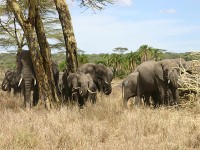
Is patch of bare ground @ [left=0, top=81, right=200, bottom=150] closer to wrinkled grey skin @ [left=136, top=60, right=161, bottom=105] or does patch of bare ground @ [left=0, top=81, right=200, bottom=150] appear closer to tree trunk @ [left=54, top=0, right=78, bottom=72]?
wrinkled grey skin @ [left=136, top=60, right=161, bottom=105]

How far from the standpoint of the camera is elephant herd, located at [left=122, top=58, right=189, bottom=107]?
38.2 ft

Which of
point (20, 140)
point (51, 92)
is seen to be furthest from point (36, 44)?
point (20, 140)

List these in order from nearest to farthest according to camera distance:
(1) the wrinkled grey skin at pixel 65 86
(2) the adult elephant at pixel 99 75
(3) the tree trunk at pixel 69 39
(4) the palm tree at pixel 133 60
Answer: (3) the tree trunk at pixel 69 39
(1) the wrinkled grey skin at pixel 65 86
(2) the adult elephant at pixel 99 75
(4) the palm tree at pixel 133 60

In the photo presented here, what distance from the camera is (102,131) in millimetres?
7105

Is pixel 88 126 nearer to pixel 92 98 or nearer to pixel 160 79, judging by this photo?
pixel 92 98

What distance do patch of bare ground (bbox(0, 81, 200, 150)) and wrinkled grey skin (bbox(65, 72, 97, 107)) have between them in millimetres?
2252

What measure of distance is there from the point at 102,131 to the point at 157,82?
18.4 ft

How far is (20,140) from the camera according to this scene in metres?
6.13

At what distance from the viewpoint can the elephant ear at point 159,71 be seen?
12.2 meters

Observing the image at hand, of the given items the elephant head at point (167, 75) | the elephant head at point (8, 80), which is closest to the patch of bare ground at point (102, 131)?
the elephant head at point (167, 75)

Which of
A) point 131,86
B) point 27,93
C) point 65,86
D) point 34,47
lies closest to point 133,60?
point 131,86

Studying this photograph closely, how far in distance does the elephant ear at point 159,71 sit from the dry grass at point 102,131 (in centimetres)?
296

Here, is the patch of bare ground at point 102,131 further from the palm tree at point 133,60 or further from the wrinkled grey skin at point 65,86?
the palm tree at point 133,60

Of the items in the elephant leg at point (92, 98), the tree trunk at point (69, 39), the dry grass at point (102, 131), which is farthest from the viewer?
the tree trunk at point (69, 39)
